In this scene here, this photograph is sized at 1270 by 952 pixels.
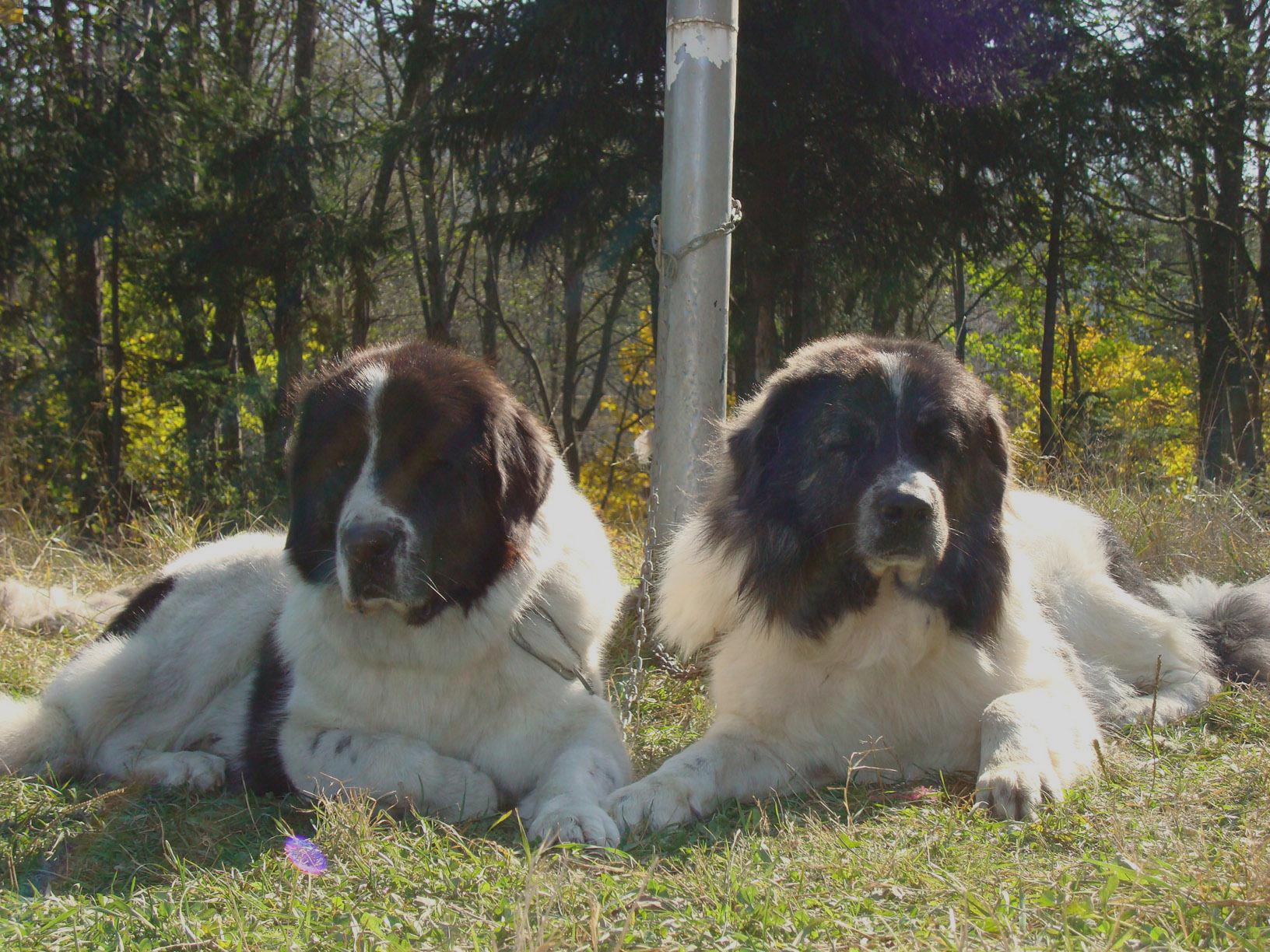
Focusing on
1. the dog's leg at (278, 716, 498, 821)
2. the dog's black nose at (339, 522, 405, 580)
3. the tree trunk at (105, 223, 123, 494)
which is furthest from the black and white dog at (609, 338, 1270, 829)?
the tree trunk at (105, 223, 123, 494)

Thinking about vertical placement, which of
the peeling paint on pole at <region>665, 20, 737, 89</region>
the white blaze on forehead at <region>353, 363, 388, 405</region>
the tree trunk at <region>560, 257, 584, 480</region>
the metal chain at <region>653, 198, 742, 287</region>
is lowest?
the tree trunk at <region>560, 257, 584, 480</region>

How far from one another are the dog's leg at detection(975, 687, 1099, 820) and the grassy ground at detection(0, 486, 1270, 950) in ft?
0.22

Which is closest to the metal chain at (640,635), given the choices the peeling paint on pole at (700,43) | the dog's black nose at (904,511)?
the dog's black nose at (904,511)

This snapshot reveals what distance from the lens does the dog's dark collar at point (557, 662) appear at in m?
3.19

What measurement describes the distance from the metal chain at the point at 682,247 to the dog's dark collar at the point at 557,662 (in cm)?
180

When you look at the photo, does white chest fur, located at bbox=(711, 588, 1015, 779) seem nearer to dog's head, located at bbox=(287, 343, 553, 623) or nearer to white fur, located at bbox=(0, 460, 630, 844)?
white fur, located at bbox=(0, 460, 630, 844)

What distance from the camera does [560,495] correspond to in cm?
346

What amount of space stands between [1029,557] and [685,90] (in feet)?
7.49

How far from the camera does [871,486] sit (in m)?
3.03

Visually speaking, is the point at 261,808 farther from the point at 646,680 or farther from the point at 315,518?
the point at 646,680

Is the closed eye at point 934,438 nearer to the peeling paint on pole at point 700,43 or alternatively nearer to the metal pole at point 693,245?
the metal pole at point 693,245

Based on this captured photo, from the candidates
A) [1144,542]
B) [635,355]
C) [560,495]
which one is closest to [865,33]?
[1144,542]

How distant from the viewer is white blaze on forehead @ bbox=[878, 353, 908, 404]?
315 centimetres

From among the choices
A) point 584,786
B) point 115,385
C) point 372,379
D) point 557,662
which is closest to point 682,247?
point 372,379
